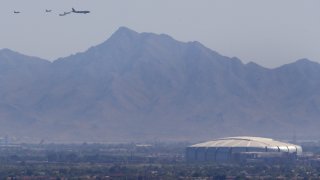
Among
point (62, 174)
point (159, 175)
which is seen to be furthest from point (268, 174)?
point (62, 174)

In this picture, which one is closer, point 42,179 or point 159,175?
point 42,179

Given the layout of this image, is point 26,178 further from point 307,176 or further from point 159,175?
point 307,176

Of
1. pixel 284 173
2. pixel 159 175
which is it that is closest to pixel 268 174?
pixel 284 173

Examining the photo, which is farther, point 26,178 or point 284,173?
point 284,173

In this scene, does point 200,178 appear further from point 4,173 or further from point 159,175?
point 4,173

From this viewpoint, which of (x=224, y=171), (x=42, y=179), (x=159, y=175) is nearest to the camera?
(x=42, y=179)

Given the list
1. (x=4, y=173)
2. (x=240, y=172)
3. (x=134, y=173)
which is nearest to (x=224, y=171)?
(x=240, y=172)

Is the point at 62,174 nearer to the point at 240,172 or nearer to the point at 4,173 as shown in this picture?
the point at 4,173

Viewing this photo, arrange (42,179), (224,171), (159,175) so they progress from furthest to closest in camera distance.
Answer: (224,171), (159,175), (42,179)
